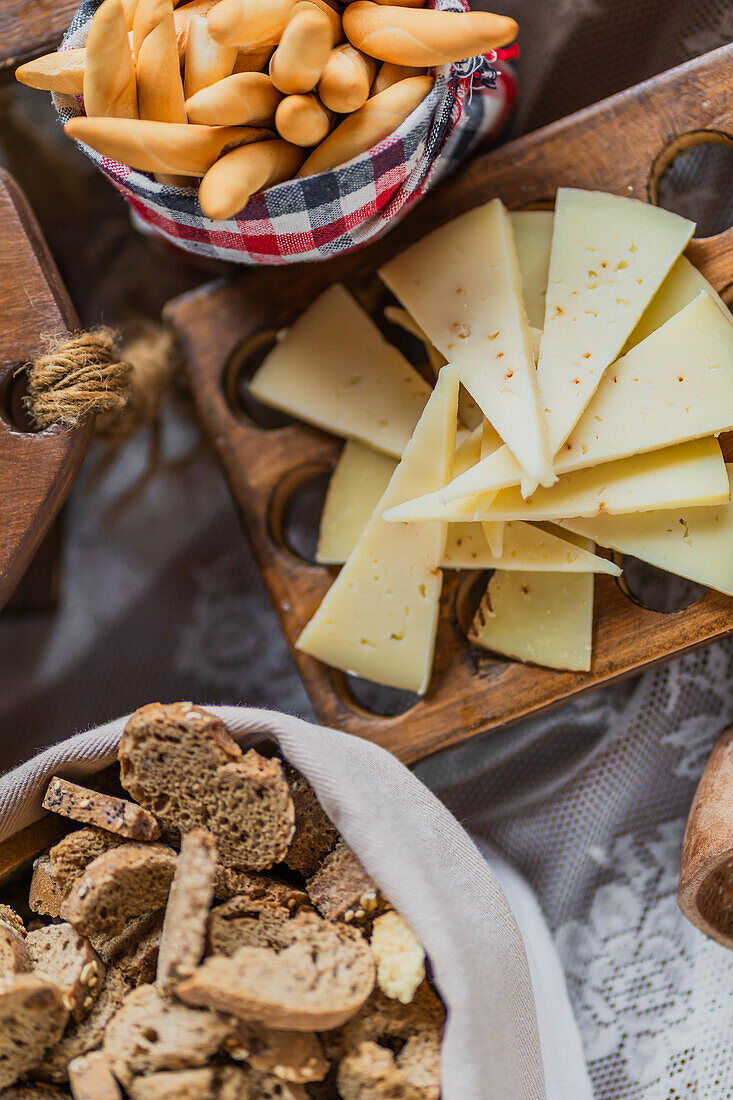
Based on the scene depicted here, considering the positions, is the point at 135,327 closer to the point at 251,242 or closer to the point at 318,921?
the point at 251,242

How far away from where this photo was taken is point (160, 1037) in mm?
636

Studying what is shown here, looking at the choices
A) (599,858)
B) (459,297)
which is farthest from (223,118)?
(599,858)

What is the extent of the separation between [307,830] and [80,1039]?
0.83 feet

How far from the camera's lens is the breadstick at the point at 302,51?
2.05 feet

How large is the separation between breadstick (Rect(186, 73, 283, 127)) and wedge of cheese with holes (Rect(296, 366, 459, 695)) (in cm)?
33

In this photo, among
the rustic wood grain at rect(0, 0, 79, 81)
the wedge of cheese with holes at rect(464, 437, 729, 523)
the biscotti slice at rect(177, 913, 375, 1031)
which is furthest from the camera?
the rustic wood grain at rect(0, 0, 79, 81)

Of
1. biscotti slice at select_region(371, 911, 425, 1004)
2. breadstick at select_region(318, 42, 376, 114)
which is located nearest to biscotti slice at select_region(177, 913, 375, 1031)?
biscotti slice at select_region(371, 911, 425, 1004)

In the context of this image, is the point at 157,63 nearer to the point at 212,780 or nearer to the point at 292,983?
the point at 212,780

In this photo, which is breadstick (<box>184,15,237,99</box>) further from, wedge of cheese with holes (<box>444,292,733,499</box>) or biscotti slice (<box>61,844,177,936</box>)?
biscotti slice (<box>61,844,177,936</box>)

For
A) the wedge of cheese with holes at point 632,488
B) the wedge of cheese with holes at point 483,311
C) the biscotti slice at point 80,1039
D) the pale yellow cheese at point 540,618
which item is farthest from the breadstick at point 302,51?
the biscotti slice at point 80,1039

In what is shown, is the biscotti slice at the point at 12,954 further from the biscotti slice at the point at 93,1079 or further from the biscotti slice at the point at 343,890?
the biscotti slice at the point at 343,890

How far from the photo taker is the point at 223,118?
653 mm

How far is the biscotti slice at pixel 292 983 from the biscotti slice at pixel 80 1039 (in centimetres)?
14

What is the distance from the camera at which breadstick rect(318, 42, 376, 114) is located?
66 centimetres
